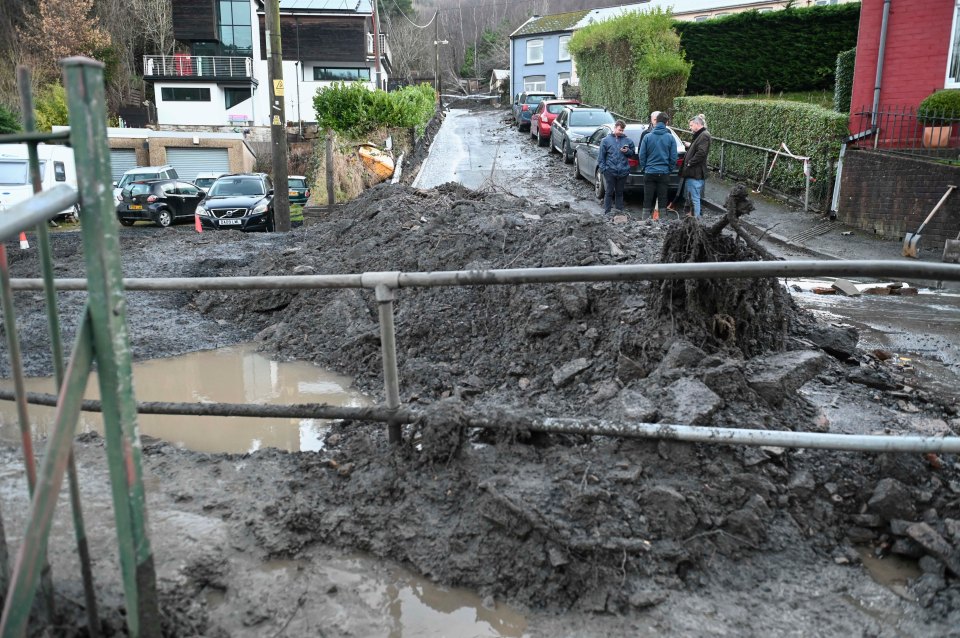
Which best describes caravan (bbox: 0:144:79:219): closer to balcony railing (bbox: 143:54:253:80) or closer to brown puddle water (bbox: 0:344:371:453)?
brown puddle water (bbox: 0:344:371:453)

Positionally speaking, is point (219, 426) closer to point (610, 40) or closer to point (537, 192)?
point (537, 192)

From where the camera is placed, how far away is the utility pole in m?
17.1

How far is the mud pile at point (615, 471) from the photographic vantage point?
3.13 m

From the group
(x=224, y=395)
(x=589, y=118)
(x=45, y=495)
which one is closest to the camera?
(x=45, y=495)

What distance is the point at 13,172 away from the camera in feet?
75.2

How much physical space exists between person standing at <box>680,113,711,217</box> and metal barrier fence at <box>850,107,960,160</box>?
4.85 m

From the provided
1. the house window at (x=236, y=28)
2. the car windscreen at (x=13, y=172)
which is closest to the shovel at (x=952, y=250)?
the car windscreen at (x=13, y=172)

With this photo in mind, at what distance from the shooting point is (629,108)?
3136cm

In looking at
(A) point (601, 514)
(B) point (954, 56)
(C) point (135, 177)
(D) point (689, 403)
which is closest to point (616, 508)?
(A) point (601, 514)

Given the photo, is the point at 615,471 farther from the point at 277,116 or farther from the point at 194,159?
the point at 194,159

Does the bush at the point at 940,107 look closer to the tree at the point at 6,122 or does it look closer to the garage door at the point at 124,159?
the tree at the point at 6,122

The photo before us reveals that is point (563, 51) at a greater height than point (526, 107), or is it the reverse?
point (563, 51)

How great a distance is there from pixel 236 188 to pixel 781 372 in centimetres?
2083

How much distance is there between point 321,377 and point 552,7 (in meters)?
96.2
